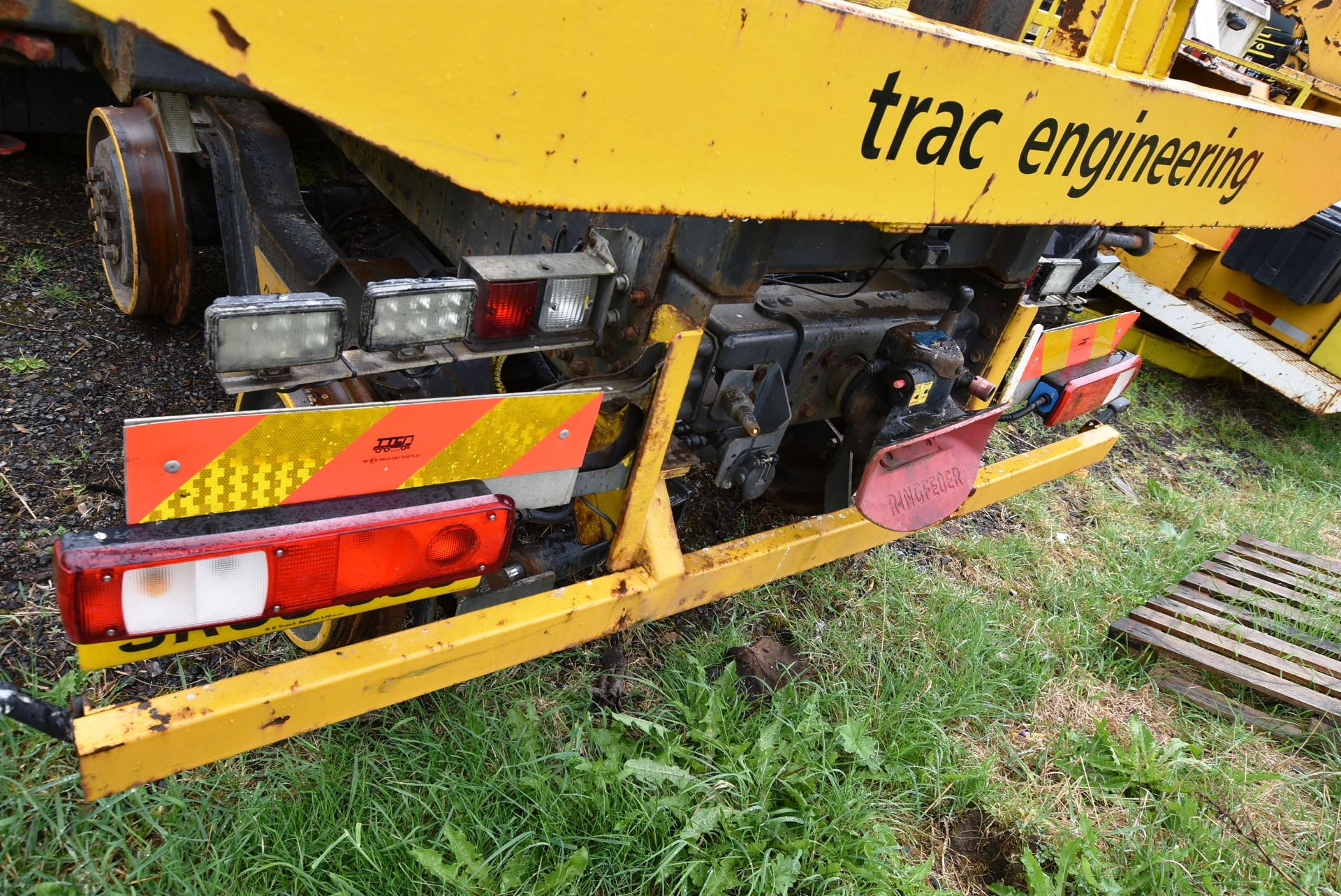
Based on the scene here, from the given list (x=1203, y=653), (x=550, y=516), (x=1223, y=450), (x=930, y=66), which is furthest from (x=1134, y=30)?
(x=1223, y=450)

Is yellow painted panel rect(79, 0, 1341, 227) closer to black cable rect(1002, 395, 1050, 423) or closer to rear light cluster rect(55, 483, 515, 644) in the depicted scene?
rear light cluster rect(55, 483, 515, 644)

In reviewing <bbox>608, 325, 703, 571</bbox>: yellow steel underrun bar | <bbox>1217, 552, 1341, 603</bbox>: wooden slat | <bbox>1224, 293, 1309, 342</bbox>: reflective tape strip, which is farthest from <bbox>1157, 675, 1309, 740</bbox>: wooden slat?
<bbox>1224, 293, 1309, 342</bbox>: reflective tape strip

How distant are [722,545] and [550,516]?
18.0 inches

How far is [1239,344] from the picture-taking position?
5.21 meters

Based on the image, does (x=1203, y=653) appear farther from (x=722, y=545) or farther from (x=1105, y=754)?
(x=722, y=545)

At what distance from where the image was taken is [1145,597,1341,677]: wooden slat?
10.2 ft

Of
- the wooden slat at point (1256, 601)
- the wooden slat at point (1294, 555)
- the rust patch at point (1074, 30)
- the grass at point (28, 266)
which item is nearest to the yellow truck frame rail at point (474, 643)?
the rust patch at point (1074, 30)

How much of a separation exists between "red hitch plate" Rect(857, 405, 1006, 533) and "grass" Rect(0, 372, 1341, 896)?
0.54m

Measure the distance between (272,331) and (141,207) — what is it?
1.96 metres

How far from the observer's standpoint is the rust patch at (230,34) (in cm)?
80

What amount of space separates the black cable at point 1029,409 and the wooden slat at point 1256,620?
1154 mm

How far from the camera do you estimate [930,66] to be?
4.28ft

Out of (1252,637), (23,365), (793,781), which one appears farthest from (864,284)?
(23,365)

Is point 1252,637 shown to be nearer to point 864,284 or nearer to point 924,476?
point 924,476
